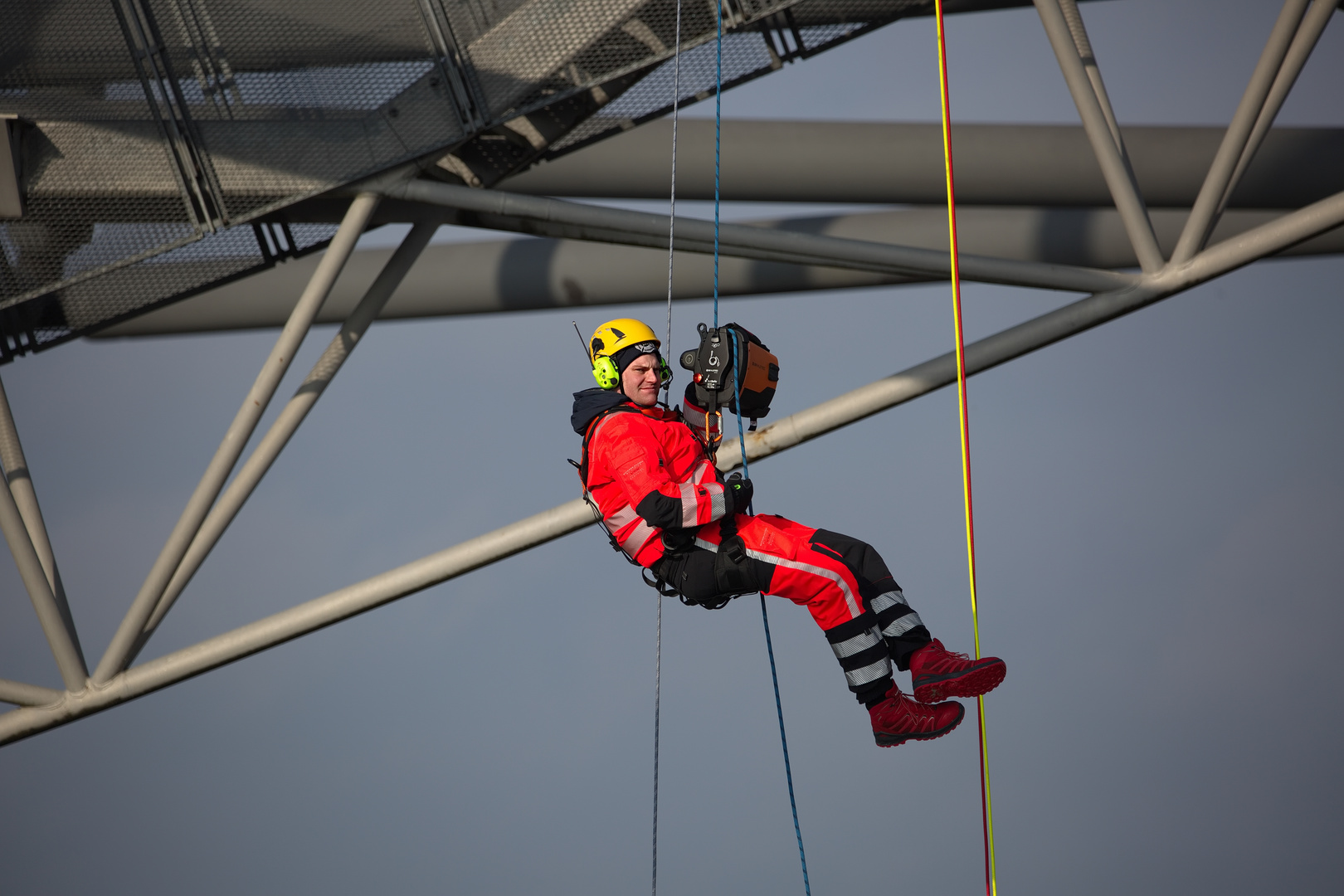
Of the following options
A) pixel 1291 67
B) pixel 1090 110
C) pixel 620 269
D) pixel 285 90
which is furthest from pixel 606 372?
pixel 620 269

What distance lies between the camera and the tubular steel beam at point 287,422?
351 inches

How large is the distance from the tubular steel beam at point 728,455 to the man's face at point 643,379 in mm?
1536

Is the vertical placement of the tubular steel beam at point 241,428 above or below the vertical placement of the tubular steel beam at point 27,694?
above

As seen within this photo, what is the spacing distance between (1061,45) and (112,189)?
539cm

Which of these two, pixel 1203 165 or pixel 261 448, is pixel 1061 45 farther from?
pixel 261 448

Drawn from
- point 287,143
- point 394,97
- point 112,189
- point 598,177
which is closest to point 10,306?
point 112,189

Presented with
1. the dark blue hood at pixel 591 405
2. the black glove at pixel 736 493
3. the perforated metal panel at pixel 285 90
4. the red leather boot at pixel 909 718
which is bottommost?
the red leather boot at pixel 909 718

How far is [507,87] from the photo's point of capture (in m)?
8.01

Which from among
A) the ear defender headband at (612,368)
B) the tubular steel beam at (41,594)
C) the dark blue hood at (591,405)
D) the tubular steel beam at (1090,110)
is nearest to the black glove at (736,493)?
the dark blue hood at (591,405)

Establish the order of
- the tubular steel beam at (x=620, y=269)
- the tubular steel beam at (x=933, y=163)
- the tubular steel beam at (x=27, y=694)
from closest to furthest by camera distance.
A: the tubular steel beam at (x=27, y=694)
the tubular steel beam at (x=933, y=163)
the tubular steel beam at (x=620, y=269)

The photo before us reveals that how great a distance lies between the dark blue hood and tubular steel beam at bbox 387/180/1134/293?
73.6 inches

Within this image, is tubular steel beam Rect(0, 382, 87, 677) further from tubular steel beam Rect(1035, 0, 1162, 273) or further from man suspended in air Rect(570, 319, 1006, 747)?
tubular steel beam Rect(1035, 0, 1162, 273)

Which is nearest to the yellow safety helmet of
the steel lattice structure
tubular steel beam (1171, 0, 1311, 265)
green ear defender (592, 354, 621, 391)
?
green ear defender (592, 354, 621, 391)

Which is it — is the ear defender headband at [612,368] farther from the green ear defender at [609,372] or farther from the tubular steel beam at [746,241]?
the tubular steel beam at [746,241]
